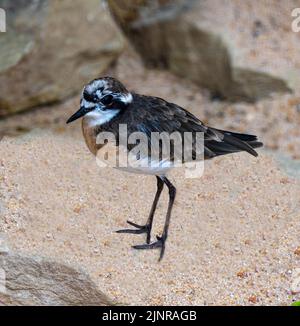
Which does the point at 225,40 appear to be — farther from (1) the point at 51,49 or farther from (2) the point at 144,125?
(2) the point at 144,125

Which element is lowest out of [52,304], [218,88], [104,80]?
[218,88]

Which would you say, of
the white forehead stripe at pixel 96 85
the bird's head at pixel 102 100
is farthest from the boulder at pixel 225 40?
the white forehead stripe at pixel 96 85

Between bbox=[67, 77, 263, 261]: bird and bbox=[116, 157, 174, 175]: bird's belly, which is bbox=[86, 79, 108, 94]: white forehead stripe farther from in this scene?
bbox=[116, 157, 174, 175]: bird's belly

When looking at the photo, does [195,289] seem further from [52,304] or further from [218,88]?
[218,88]

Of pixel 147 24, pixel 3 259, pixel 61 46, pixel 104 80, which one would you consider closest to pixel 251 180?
pixel 104 80

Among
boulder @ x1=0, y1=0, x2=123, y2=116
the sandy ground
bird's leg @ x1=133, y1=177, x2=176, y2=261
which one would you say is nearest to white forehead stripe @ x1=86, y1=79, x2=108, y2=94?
bird's leg @ x1=133, y1=177, x2=176, y2=261

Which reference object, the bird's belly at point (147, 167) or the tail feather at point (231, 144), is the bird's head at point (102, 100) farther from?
the tail feather at point (231, 144)

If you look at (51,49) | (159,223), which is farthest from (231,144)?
(51,49)
